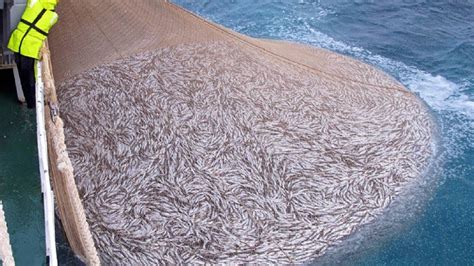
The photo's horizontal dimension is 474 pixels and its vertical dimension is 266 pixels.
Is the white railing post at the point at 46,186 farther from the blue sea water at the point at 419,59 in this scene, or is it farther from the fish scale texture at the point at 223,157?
the blue sea water at the point at 419,59

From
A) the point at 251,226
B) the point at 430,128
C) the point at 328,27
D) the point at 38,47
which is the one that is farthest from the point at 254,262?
the point at 328,27

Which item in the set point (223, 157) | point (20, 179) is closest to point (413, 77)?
point (223, 157)

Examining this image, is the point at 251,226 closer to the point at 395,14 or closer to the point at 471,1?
the point at 395,14

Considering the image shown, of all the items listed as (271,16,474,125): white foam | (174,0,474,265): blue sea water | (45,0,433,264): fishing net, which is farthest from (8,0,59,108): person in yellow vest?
(271,16,474,125): white foam

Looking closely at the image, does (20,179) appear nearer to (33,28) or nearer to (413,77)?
(33,28)

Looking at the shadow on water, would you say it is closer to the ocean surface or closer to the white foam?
the ocean surface

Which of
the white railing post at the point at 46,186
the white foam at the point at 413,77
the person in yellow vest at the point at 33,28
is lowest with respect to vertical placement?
the white foam at the point at 413,77

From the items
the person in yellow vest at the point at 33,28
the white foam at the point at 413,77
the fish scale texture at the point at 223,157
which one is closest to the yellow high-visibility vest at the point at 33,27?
the person in yellow vest at the point at 33,28
